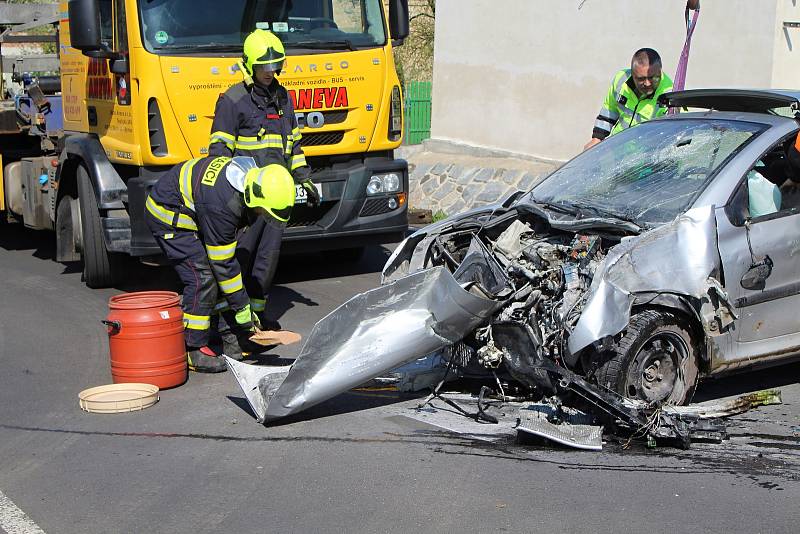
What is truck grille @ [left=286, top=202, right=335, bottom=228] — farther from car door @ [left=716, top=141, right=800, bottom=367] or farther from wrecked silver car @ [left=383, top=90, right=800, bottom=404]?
car door @ [left=716, top=141, right=800, bottom=367]

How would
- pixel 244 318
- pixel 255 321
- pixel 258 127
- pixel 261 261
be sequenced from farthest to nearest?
pixel 258 127, pixel 261 261, pixel 255 321, pixel 244 318

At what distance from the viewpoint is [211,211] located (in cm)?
636

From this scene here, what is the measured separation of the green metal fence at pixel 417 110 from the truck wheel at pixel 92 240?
35.4 feet

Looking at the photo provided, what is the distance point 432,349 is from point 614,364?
97 centimetres

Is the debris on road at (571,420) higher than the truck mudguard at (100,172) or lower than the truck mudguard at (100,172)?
lower

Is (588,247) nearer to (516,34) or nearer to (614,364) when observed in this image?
(614,364)

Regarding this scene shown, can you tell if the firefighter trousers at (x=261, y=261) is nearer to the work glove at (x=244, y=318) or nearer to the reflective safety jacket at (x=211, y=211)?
the work glove at (x=244, y=318)

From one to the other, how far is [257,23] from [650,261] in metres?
4.61

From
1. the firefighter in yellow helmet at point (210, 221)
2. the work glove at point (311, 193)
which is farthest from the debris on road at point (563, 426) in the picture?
the work glove at point (311, 193)

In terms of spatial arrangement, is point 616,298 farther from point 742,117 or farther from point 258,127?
point 258,127

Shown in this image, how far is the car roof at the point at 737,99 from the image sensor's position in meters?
6.35

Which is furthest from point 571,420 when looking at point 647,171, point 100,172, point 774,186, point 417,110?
point 417,110

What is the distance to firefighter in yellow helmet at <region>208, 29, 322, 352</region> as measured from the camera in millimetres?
7441

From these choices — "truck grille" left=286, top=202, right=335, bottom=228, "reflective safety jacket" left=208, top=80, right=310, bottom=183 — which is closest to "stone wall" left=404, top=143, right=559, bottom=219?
"truck grille" left=286, top=202, right=335, bottom=228
